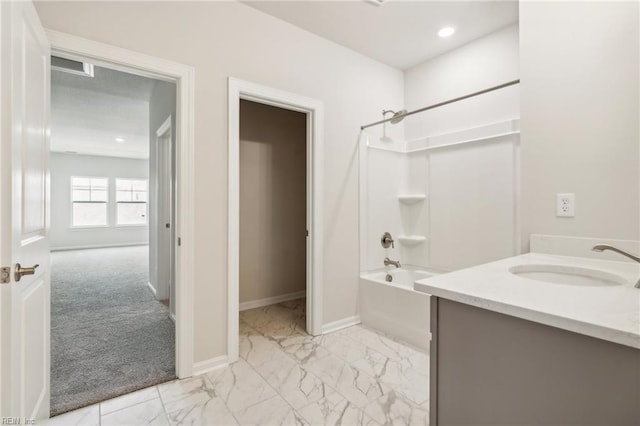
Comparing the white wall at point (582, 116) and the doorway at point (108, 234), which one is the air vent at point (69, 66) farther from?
the white wall at point (582, 116)

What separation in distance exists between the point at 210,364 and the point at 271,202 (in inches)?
81.0

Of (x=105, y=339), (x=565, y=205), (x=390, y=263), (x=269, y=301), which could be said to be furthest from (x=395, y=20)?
(x=105, y=339)

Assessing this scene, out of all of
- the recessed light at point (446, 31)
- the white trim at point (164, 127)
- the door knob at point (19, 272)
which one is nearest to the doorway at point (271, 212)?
the white trim at point (164, 127)

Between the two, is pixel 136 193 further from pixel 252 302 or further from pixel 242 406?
pixel 242 406

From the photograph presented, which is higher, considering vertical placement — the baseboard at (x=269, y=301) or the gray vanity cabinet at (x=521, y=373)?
the gray vanity cabinet at (x=521, y=373)

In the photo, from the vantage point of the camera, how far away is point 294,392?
1.86 metres

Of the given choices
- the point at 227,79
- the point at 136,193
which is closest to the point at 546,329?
the point at 227,79

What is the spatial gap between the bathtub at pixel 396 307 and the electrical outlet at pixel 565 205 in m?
1.06

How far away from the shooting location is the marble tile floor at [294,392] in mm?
1629

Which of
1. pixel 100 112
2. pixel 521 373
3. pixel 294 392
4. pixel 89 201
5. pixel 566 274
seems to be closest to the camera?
pixel 521 373

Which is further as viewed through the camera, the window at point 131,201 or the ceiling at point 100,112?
the window at point 131,201

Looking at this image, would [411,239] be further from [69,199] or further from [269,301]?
[69,199]

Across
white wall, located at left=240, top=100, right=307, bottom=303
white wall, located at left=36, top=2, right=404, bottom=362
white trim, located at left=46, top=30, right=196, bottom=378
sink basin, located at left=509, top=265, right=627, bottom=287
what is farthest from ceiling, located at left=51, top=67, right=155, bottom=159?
sink basin, located at left=509, top=265, right=627, bottom=287

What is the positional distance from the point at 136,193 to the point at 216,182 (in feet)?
26.6
